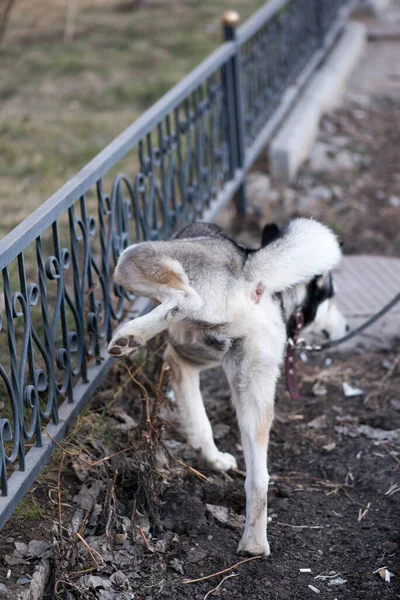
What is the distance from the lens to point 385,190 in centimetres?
724

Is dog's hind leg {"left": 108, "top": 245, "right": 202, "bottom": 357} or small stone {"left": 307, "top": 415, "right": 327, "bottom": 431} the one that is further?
small stone {"left": 307, "top": 415, "right": 327, "bottom": 431}

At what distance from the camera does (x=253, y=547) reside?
3.03 m

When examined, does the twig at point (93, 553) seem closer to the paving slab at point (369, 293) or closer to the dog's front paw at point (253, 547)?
the dog's front paw at point (253, 547)

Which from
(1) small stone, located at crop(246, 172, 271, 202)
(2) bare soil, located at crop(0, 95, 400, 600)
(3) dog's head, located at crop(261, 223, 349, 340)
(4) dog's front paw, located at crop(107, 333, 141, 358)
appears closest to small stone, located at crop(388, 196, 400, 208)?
(1) small stone, located at crop(246, 172, 271, 202)

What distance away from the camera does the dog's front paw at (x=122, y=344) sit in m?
2.58

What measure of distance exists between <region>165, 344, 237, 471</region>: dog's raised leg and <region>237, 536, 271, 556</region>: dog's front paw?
56 cm

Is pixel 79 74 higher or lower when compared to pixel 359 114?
higher

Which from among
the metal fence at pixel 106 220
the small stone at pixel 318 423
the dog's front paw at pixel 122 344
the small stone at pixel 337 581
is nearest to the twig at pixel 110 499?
the metal fence at pixel 106 220

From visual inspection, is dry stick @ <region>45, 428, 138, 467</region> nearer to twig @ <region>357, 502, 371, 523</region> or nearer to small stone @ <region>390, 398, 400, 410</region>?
twig @ <region>357, 502, 371, 523</region>

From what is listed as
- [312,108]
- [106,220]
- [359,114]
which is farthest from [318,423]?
[359,114]

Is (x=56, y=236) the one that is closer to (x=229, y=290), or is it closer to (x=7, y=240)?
(x=7, y=240)

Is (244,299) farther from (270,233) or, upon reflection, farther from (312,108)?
(312,108)

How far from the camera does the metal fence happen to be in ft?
9.54

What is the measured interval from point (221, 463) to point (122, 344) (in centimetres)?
118
